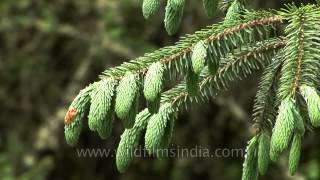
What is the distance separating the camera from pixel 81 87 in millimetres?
4914

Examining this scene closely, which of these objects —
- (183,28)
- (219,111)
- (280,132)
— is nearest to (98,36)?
(183,28)

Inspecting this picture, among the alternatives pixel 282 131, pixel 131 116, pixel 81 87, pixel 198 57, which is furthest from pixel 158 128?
pixel 81 87

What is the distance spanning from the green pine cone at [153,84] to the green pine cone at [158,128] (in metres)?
0.10

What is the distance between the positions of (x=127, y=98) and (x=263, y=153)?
1.14 ft

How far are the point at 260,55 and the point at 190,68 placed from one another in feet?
0.80

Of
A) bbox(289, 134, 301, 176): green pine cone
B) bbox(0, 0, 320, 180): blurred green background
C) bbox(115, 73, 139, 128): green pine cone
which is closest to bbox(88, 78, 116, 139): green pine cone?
bbox(115, 73, 139, 128): green pine cone

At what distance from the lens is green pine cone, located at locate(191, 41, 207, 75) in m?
1.45

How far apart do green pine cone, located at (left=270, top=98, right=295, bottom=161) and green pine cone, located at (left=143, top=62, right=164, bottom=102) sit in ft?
0.88

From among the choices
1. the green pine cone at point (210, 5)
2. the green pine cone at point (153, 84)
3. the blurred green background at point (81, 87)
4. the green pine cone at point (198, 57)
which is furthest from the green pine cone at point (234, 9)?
the blurred green background at point (81, 87)

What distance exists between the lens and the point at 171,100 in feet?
5.48

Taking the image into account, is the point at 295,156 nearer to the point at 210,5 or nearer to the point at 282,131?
the point at 282,131

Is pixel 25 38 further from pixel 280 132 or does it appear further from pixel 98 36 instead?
pixel 280 132

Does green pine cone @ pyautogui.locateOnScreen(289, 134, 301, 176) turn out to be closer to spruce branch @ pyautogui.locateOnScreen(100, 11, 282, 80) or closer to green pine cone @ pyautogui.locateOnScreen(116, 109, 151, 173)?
spruce branch @ pyautogui.locateOnScreen(100, 11, 282, 80)

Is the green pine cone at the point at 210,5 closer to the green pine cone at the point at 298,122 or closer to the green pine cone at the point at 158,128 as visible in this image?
the green pine cone at the point at 158,128
